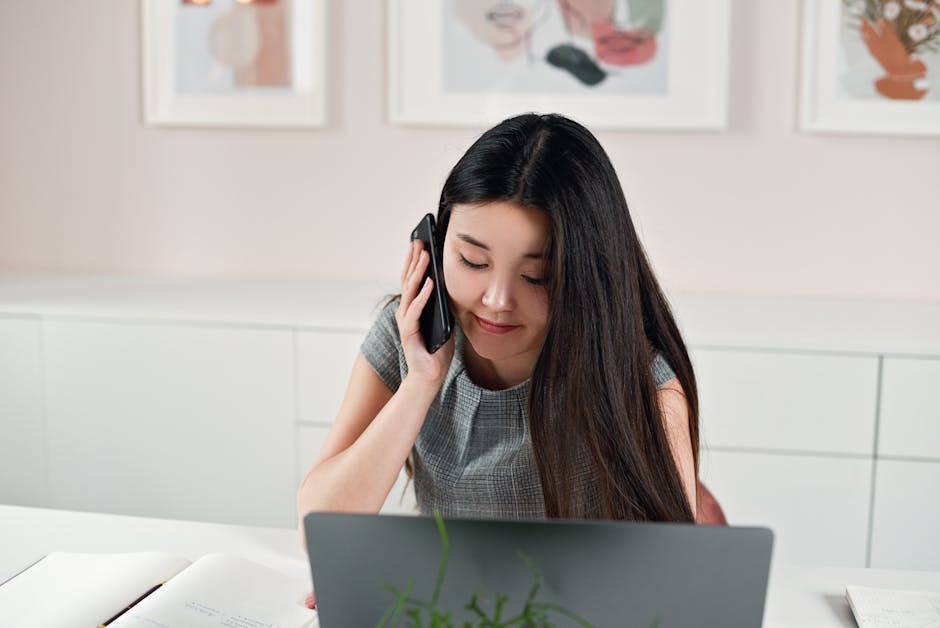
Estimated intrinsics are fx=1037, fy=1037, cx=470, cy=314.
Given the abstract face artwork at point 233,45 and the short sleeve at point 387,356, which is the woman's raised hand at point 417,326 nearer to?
the short sleeve at point 387,356

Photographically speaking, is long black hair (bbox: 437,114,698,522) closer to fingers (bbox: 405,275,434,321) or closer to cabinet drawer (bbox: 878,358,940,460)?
fingers (bbox: 405,275,434,321)

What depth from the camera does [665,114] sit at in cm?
276

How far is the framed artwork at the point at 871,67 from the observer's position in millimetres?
2635

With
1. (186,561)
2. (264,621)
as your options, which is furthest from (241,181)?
(264,621)

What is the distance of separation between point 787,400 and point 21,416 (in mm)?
1914

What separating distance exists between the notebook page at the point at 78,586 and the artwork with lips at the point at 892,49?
214cm

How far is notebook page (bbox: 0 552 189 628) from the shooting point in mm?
1148

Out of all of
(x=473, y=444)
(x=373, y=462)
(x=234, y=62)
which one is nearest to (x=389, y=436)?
(x=373, y=462)

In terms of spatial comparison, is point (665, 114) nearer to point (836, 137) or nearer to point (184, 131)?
point (836, 137)

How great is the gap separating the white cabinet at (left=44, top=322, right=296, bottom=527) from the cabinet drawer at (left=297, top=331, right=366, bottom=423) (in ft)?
0.12

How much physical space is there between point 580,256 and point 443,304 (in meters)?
0.26

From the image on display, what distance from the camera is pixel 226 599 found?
119cm

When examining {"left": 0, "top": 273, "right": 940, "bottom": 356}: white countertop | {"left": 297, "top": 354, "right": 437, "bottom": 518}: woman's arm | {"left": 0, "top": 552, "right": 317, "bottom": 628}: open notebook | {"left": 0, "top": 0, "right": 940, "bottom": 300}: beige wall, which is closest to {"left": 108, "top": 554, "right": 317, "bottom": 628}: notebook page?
{"left": 0, "top": 552, "right": 317, "bottom": 628}: open notebook

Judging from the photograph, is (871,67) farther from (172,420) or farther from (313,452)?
(172,420)
